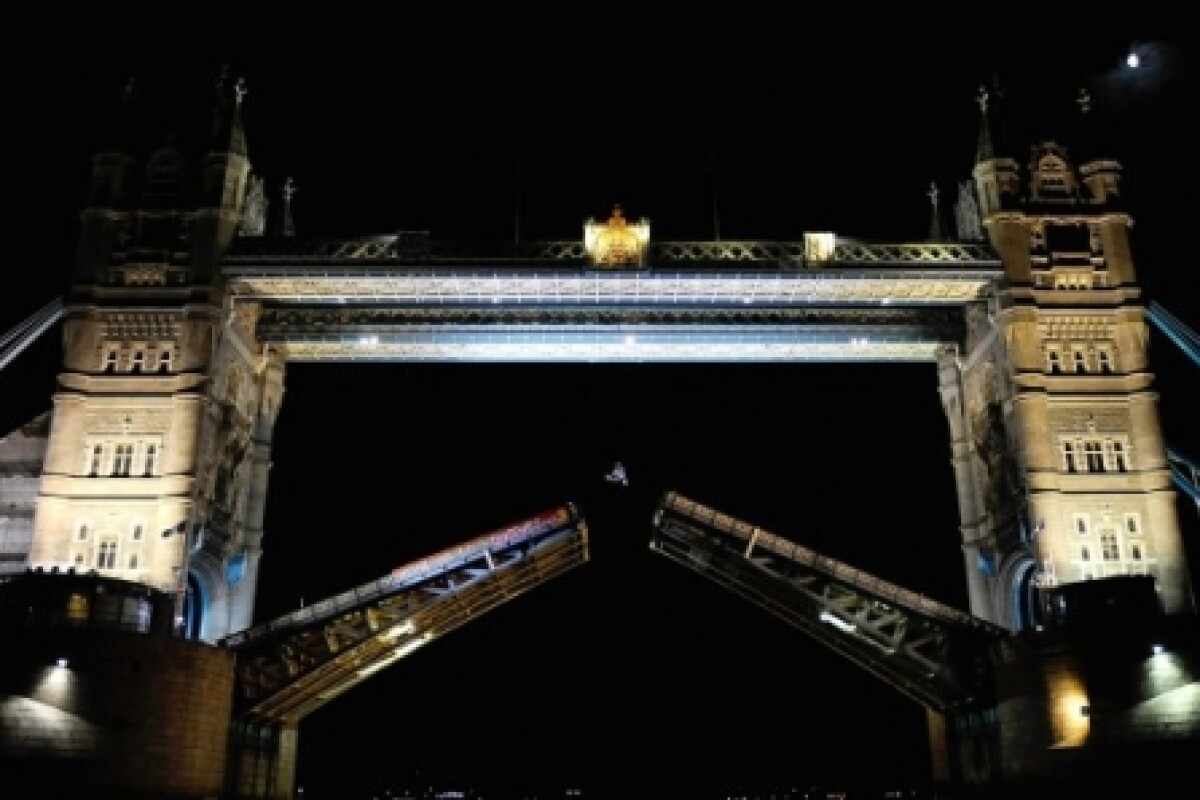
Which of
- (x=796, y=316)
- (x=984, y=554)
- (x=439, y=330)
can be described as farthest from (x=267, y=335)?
(x=984, y=554)

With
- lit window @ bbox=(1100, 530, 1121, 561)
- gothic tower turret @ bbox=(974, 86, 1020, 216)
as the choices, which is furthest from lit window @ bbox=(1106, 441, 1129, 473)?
gothic tower turret @ bbox=(974, 86, 1020, 216)

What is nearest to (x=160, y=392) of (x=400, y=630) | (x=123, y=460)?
(x=123, y=460)

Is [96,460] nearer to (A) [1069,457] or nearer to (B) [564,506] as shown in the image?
(B) [564,506]

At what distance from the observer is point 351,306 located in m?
43.2

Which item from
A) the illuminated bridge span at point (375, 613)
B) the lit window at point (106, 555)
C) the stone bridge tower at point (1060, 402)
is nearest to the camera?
the illuminated bridge span at point (375, 613)

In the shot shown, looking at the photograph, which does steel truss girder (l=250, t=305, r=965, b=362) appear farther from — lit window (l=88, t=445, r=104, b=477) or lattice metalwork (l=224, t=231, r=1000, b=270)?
lit window (l=88, t=445, r=104, b=477)

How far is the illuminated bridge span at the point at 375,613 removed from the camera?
34.3 metres

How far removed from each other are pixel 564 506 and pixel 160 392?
14.9m

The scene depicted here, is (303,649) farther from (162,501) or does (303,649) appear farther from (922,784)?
(922,784)

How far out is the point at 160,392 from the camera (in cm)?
3800

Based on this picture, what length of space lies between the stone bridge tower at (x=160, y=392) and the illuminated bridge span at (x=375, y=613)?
3621 millimetres

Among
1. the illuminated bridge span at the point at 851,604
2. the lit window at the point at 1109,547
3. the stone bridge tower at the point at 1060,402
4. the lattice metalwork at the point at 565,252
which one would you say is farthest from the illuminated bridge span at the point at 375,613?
the lit window at the point at 1109,547

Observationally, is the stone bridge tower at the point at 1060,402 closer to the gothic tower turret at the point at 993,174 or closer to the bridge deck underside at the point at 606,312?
the gothic tower turret at the point at 993,174

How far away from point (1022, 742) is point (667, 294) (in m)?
18.8
